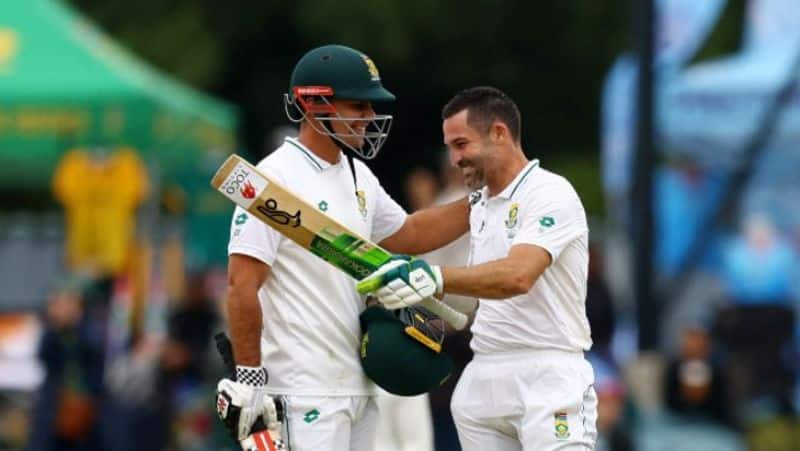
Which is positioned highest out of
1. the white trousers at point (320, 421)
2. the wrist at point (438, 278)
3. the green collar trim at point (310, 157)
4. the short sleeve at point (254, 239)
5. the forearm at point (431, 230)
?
the green collar trim at point (310, 157)

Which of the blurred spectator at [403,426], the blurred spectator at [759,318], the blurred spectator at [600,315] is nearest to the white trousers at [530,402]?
the blurred spectator at [403,426]

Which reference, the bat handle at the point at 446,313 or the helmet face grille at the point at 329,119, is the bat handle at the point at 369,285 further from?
the helmet face grille at the point at 329,119

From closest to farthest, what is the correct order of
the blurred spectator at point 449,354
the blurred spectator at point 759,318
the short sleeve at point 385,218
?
the short sleeve at point 385,218 → the blurred spectator at point 449,354 → the blurred spectator at point 759,318

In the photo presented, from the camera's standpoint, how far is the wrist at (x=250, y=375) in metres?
8.02

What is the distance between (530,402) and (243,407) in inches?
44.0

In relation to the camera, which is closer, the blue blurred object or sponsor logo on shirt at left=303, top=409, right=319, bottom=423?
sponsor logo on shirt at left=303, top=409, right=319, bottom=423

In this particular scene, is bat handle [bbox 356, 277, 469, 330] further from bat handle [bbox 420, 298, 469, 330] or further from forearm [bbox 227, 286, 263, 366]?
forearm [bbox 227, 286, 263, 366]

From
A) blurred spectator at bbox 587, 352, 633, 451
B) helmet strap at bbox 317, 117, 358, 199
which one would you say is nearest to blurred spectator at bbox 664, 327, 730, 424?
blurred spectator at bbox 587, 352, 633, 451

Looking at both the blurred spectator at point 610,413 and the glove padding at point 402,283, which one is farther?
the blurred spectator at point 610,413

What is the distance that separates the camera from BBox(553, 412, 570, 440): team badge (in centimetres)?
816

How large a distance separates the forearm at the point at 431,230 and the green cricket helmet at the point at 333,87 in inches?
26.2

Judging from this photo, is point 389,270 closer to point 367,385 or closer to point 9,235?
point 367,385

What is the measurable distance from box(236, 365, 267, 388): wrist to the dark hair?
4.12ft

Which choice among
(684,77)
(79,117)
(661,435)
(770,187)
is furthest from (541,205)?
(770,187)
